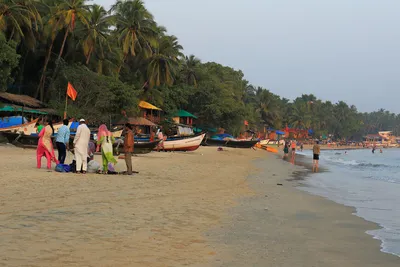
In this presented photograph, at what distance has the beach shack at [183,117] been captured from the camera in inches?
2110

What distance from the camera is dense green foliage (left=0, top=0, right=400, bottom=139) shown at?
34594mm

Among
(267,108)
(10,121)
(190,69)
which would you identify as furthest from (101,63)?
(267,108)

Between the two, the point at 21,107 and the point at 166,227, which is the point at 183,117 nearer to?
the point at 21,107

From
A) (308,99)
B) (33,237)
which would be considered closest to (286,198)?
(33,237)

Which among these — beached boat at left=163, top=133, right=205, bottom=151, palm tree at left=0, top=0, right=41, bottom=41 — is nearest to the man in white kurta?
beached boat at left=163, top=133, right=205, bottom=151

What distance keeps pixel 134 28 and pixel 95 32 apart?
317 inches

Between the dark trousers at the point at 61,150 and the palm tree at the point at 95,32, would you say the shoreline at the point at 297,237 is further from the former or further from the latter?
the palm tree at the point at 95,32

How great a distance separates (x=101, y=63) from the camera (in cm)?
4106

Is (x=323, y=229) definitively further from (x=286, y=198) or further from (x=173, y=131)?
(x=173, y=131)

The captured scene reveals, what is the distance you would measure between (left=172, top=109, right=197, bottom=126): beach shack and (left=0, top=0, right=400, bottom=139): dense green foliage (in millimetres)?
863

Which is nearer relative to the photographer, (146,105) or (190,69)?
(146,105)

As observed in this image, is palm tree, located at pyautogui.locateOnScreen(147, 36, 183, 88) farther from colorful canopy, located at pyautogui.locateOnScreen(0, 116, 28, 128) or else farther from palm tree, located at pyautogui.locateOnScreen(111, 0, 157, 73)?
colorful canopy, located at pyautogui.locateOnScreen(0, 116, 28, 128)

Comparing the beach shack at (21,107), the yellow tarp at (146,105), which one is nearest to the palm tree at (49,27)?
the beach shack at (21,107)

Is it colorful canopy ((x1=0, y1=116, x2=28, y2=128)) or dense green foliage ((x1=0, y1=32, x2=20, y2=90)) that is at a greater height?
dense green foliage ((x1=0, y1=32, x2=20, y2=90))
